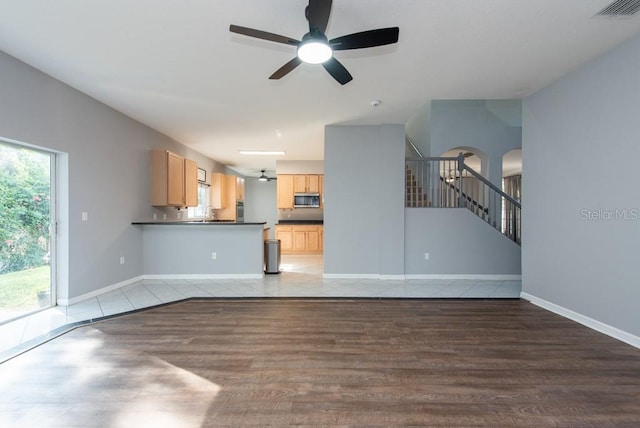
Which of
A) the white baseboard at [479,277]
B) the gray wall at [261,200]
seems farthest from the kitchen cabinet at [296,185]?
the white baseboard at [479,277]

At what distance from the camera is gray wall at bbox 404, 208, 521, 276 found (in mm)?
5355

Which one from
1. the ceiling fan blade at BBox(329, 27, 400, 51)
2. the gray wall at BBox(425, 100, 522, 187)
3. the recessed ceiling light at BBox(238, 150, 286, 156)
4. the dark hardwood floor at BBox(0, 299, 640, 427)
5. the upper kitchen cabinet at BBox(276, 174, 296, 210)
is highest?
the gray wall at BBox(425, 100, 522, 187)

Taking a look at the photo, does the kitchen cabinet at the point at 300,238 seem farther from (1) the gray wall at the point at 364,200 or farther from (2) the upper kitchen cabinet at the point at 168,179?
(1) the gray wall at the point at 364,200

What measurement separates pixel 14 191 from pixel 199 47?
248 centimetres

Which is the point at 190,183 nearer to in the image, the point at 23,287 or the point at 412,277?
the point at 23,287

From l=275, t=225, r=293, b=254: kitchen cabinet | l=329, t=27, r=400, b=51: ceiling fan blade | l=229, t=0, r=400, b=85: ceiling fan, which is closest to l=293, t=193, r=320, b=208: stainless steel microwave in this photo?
l=275, t=225, r=293, b=254: kitchen cabinet

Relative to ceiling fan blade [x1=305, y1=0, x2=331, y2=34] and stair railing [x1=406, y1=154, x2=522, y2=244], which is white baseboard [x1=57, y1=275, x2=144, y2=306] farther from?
stair railing [x1=406, y1=154, x2=522, y2=244]

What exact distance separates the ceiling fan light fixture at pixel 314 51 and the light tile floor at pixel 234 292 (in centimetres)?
306

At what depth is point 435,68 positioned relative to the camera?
3256 mm

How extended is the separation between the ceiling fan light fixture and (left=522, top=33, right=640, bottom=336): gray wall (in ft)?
8.94

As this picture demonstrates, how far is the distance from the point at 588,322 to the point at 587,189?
1350mm

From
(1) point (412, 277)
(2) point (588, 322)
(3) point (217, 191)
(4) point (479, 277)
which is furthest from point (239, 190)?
(2) point (588, 322)

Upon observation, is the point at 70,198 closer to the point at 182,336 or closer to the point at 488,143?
the point at 182,336

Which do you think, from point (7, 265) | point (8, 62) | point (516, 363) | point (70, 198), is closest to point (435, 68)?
point (516, 363)
